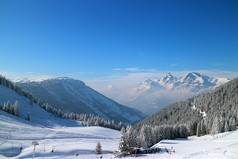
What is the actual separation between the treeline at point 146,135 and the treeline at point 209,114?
25.7 feet

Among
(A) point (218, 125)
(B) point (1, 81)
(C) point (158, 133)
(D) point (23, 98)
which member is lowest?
(C) point (158, 133)

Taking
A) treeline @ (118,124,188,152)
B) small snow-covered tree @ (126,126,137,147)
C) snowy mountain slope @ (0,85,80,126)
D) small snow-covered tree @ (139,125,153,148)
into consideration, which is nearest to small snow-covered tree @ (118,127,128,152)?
treeline @ (118,124,188,152)

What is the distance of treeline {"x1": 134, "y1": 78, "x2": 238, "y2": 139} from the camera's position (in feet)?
251

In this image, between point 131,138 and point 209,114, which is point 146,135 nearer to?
point 131,138

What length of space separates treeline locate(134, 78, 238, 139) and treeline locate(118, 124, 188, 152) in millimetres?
7831

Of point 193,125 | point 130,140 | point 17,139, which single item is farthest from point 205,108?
point 17,139

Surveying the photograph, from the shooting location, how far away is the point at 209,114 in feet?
361

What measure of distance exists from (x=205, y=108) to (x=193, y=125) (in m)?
41.2

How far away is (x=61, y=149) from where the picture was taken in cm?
4594

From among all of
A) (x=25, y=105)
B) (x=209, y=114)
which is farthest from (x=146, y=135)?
(x=25, y=105)

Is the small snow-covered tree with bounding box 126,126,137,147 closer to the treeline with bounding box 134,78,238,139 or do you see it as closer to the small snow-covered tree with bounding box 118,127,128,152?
the small snow-covered tree with bounding box 118,127,128,152

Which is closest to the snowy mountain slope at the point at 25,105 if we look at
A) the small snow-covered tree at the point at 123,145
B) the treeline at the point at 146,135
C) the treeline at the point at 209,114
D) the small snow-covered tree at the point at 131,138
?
the treeline at the point at 146,135

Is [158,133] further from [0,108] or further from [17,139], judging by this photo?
[0,108]

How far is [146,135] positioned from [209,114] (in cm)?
6901
